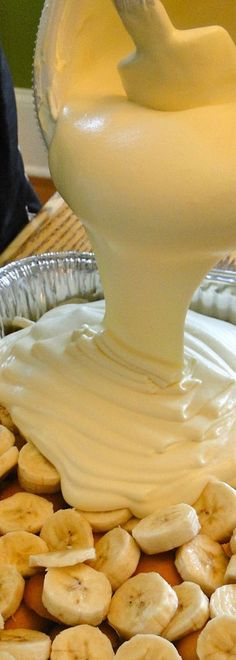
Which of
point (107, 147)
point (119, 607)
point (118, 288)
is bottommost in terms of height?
point (119, 607)

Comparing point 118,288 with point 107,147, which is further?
point 118,288

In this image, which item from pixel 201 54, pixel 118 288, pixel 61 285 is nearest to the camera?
pixel 201 54

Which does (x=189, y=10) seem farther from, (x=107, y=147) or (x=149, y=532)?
(x=149, y=532)

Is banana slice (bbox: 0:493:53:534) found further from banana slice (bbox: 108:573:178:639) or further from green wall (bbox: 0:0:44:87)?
green wall (bbox: 0:0:44:87)

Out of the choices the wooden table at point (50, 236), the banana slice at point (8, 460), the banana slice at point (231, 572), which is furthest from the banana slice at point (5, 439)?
the wooden table at point (50, 236)

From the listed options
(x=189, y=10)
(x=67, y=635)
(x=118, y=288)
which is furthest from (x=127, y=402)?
(x=189, y=10)

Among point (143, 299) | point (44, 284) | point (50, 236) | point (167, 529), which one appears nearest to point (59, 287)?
point (44, 284)
